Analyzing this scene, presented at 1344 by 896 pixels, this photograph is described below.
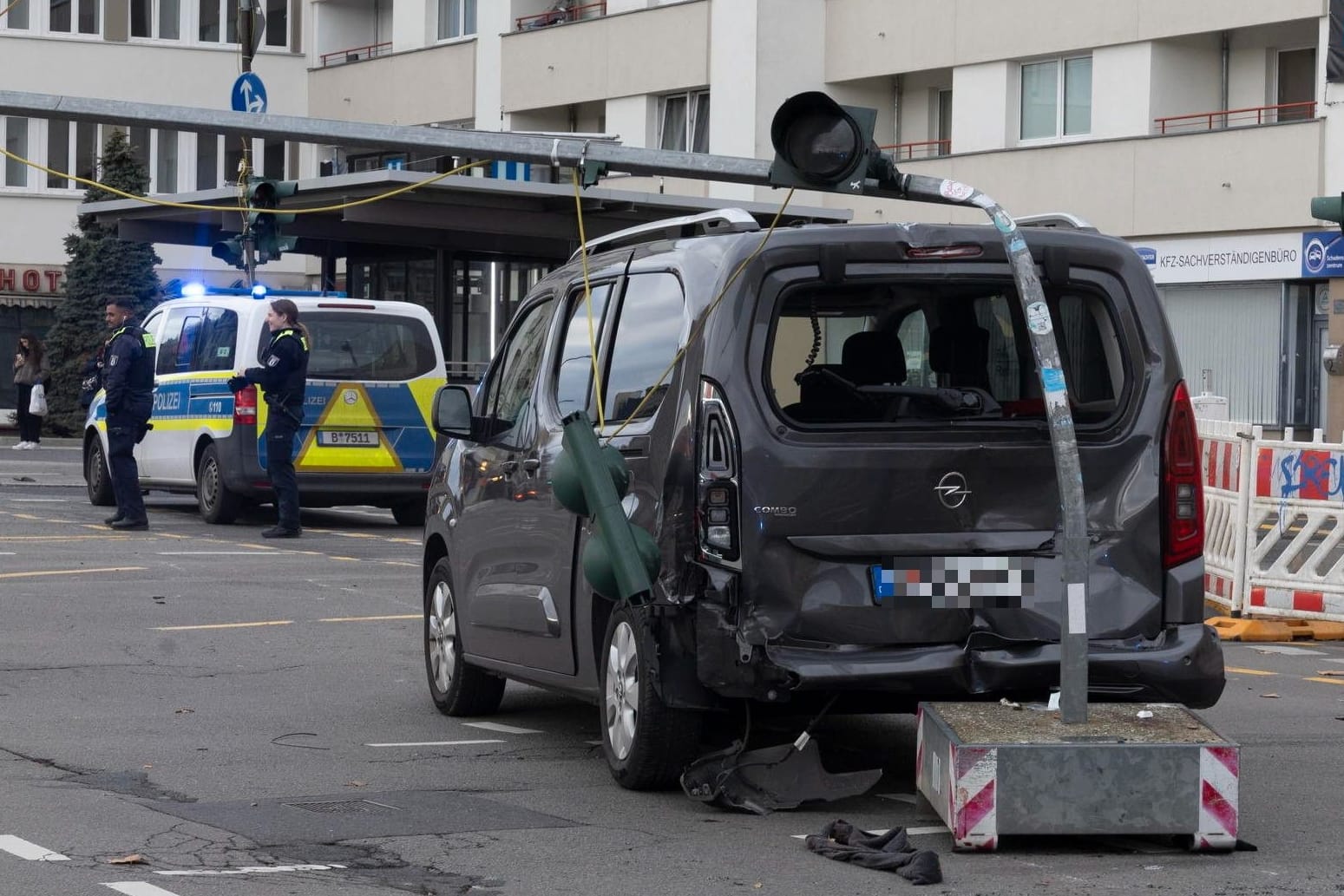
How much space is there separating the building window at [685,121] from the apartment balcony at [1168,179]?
5660 millimetres

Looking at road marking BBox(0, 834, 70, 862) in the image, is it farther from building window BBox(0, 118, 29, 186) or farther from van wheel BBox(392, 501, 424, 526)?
building window BBox(0, 118, 29, 186)

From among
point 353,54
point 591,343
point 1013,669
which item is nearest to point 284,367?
point 591,343

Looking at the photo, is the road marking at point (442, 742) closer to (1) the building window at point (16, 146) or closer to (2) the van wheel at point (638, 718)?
(2) the van wheel at point (638, 718)

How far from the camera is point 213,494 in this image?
20922 millimetres

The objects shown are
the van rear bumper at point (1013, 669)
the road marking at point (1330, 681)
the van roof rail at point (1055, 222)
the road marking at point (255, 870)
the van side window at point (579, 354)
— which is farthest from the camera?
the road marking at point (1330, 681)

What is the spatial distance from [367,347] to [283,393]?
1.42 metres

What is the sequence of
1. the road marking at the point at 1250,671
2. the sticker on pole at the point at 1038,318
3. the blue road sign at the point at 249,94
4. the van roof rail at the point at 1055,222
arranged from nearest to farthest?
the sticker on pole at the point at 1038,318 < the van roof rail at the point at 1055,222 < the road marking at the point at 1250,671 < the blue road sign at the point at 249,94

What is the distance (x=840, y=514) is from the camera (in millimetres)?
7273

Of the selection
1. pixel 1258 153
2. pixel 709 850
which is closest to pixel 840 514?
pixel 709 850

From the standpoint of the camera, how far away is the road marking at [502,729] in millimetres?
9422

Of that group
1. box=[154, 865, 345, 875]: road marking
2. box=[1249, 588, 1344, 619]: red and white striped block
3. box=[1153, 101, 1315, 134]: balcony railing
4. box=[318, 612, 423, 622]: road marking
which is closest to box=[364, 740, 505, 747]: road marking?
box=[154, 865, 345, 875]: road marking

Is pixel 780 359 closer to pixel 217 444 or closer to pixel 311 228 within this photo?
pixel 217 444

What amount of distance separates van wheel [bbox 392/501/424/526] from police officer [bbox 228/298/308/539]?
7.55 ft

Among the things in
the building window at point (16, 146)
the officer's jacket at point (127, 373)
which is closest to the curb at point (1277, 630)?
the officer's jacket at point (127, 373)
